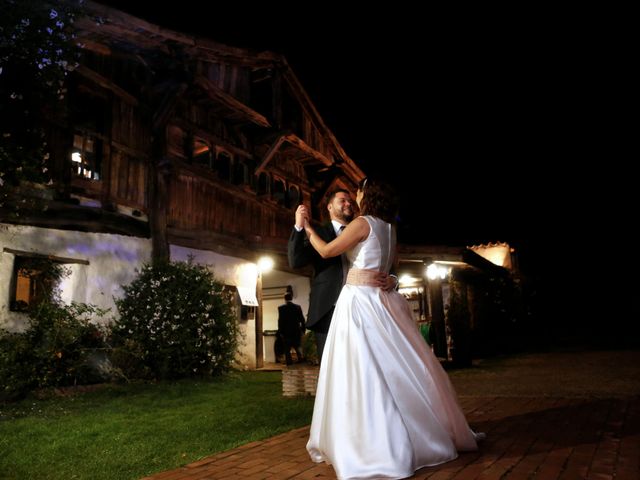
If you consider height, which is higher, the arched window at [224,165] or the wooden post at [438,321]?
the arched window at [224,165]

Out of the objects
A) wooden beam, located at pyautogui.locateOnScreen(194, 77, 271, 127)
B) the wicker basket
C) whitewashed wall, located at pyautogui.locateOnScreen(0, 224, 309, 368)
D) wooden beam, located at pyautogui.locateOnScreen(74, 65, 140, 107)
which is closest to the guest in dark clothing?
whitewashed wall, located at pyautogui.locateOnScreen(0, 224, 309, 368)

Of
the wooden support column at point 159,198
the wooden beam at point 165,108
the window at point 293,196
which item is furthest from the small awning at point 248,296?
the wooden beam at point 165,108

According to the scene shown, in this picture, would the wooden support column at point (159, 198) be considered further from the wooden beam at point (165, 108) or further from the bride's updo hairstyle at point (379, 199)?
the bride's updo hairstyle at point (379, 199)

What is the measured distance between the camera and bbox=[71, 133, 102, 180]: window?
34.2 ft

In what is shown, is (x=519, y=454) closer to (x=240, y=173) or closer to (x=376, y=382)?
(x=376, y=382)

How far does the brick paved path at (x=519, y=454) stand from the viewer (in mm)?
3096

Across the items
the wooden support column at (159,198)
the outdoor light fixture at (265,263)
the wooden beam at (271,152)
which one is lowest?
the outdoor light fixture at (265,263)

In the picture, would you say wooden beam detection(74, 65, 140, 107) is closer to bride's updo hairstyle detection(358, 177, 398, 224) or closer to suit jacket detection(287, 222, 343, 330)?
suit jacket detection(287, 222, 343, 330)

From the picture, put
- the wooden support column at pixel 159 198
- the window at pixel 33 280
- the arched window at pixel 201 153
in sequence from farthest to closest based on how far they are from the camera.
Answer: the arched window at pixel 201 153, the wooden support column at pixel 159 198, the window at pixel 33 280

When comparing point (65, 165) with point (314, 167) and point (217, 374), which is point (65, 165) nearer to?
point (217, 374)

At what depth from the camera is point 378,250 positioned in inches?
147

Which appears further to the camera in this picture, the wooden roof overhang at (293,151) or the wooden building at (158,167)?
the wooden roof overhang at (293,151)

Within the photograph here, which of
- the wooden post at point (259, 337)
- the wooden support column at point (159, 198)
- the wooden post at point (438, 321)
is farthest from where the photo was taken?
the wooden post at point (259, 337)

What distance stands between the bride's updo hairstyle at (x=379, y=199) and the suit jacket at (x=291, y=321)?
983 centimetres
